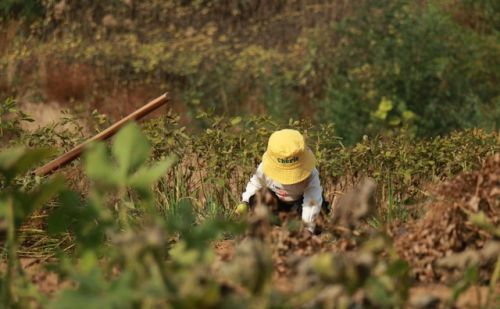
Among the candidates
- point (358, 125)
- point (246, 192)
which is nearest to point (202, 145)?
point (246, 192)

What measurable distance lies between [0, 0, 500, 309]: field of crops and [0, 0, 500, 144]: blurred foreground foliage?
0.03m

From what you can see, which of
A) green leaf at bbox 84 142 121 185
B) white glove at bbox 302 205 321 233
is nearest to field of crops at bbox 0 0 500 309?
green leaf at bbox 84 142 121 185

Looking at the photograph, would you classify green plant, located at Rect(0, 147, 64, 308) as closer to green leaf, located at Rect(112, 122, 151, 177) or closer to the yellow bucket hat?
green leaf, located at Rect(112, 122, 151, 177)

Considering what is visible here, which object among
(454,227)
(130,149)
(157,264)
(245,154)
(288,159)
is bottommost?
(245,154)

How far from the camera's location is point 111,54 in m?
12.9

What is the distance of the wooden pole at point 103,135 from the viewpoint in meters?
Answer: 5.35

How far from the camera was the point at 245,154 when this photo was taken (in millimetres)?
6172

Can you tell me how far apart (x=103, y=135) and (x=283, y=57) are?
7329mm

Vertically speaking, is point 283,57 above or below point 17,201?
below

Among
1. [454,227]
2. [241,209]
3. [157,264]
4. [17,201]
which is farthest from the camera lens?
[241,209]

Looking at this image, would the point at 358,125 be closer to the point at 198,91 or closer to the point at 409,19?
the point at 409,19

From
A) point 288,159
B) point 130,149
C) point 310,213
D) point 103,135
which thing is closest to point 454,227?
point 130,149

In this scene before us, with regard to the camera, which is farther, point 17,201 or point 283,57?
point 283,57

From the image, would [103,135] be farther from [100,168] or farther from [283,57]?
[283,57]
